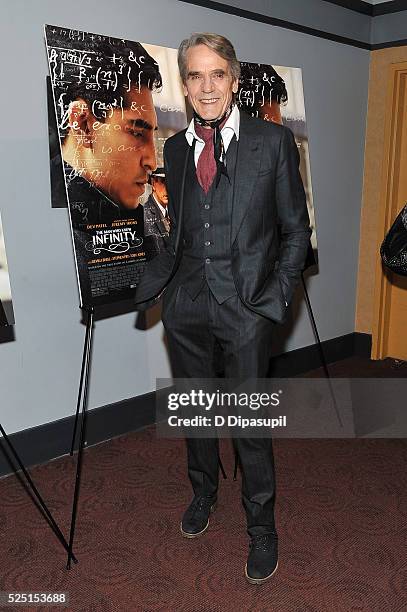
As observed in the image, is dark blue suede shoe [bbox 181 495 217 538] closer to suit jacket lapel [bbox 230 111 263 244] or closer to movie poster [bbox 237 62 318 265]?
suit jacket lapel [bbox 230 111 263 244]

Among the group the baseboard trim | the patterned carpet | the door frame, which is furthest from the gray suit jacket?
the door frame

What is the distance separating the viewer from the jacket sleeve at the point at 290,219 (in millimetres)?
2215

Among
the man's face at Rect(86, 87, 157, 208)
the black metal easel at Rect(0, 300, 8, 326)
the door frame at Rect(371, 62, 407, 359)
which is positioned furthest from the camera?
the door frame at Rect(371, 62, 407, 359)

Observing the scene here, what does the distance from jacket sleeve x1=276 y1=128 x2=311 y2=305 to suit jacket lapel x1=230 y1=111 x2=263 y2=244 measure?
0.09 metres

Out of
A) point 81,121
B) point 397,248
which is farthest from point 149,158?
point 397,248

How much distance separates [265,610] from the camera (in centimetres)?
218

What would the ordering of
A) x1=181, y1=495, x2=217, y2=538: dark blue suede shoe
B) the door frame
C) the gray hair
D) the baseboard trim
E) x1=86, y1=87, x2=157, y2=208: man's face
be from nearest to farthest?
the gray hair, x1=181, y1=495, x2=217, y2=538: dark blue suede shoe, x1=86, y1=87, x2=157, y2=208: man's face, the baseboard trim, the door frame

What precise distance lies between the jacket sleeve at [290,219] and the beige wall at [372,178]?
2.60 meters

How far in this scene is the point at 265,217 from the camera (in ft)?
7.29

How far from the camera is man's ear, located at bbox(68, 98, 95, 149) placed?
2.63m

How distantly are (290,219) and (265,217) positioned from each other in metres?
0.10

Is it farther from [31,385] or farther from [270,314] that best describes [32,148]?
[270,314]

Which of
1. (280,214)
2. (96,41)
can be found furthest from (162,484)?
(96,41)

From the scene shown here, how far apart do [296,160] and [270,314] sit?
0.53m
